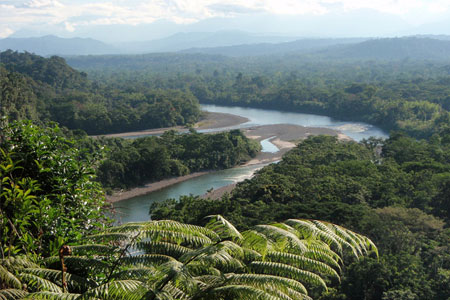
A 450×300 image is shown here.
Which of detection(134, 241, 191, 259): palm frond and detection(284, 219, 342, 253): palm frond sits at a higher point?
detection(284, 219, 342, 253): palm frond

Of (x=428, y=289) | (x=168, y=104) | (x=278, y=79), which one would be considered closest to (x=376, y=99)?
(x=168, y=104)

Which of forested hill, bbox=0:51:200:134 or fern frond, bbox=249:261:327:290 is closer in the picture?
fern frond, bbox=249:261:327:290

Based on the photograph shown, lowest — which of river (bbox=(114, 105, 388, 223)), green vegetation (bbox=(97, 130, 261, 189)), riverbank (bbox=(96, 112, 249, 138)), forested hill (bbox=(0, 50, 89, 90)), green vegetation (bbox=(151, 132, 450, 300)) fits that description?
river (bbox=(114, 105, 388, 223))

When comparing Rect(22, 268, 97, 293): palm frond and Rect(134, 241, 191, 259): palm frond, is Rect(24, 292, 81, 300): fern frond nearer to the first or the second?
Rect(22, 268, 97, 293): palm frond

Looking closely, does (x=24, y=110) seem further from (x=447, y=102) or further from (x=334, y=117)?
(x=447, y=102)

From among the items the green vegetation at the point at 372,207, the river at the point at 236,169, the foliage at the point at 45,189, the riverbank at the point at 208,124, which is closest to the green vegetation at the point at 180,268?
the foliage at the point at 45,189

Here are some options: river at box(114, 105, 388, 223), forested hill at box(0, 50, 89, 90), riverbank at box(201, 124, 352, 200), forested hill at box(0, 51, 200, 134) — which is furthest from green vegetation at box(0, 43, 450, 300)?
forested hill at box(0, 50, 89, 90)
